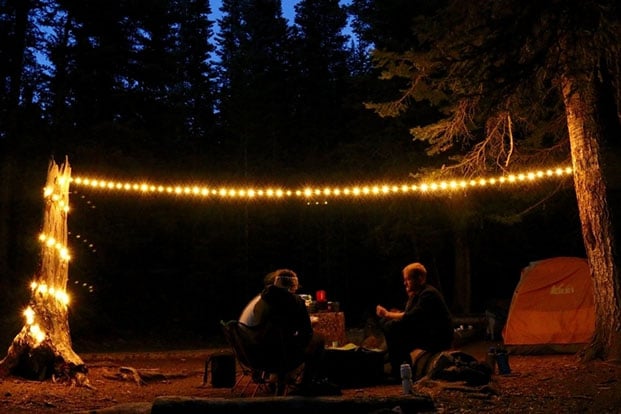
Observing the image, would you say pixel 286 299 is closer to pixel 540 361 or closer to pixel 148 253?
pixel 540 361

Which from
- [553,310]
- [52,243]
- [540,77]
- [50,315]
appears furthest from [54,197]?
[553,310]

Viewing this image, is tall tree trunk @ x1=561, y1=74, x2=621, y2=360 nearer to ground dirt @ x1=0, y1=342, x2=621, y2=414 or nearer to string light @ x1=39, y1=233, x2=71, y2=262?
ground dirt @ x1=0, y1=342, x2=621, y2=414

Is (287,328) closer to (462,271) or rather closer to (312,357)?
(312,357)

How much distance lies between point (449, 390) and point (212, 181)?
1366 cm

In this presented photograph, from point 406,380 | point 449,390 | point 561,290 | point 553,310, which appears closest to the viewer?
point 406,380

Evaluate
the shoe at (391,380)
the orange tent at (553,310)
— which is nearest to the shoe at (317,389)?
the shoe at (391,380)

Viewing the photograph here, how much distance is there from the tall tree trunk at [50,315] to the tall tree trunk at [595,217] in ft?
20.0

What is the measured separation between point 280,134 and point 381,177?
7650 millimetres

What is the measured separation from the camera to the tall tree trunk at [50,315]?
6891 mm

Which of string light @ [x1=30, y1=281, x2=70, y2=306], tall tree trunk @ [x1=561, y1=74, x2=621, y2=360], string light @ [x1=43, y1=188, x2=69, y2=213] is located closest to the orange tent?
tall tree trunk @ [x1=561, y1=74, x2=621, y2=360]

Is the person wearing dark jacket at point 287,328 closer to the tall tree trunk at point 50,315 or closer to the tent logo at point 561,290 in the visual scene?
the tall tree trunk at point 50,315

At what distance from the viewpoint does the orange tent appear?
859 cm

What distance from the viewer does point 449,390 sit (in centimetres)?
533

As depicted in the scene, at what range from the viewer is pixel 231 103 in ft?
67.8
